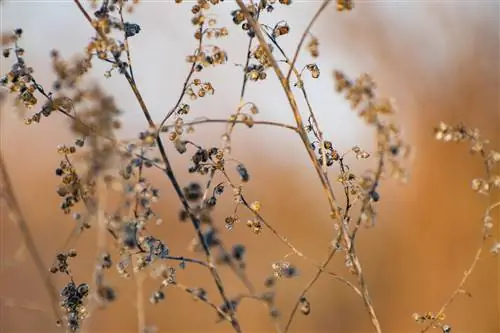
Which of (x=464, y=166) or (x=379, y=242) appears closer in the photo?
(x=464, y=166)

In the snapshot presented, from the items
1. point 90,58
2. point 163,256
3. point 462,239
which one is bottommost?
point 163,256

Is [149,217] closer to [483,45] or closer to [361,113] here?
[361,113]

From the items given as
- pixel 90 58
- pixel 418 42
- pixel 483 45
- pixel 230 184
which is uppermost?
pixel 418 42

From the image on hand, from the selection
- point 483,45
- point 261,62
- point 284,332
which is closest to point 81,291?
point 284,332

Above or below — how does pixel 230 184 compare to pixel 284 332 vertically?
above

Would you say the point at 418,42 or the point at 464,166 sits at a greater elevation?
the point at 418,42

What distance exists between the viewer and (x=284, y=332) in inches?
33.1

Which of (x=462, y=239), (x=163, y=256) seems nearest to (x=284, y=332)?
(x=163, y=256)

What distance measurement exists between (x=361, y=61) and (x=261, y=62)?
5012 mm

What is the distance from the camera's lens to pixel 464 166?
497 centimetres

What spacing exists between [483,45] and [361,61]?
108 centimetres

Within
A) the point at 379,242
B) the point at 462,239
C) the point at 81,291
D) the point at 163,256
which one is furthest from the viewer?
the point at 379,242

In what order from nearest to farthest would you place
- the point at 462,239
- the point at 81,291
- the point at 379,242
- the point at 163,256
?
the point at 163,256 → the point at 81,291 → the point at 462,239 → the point at 379,242

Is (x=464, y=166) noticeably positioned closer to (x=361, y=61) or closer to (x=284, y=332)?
(x=361, y=61)
